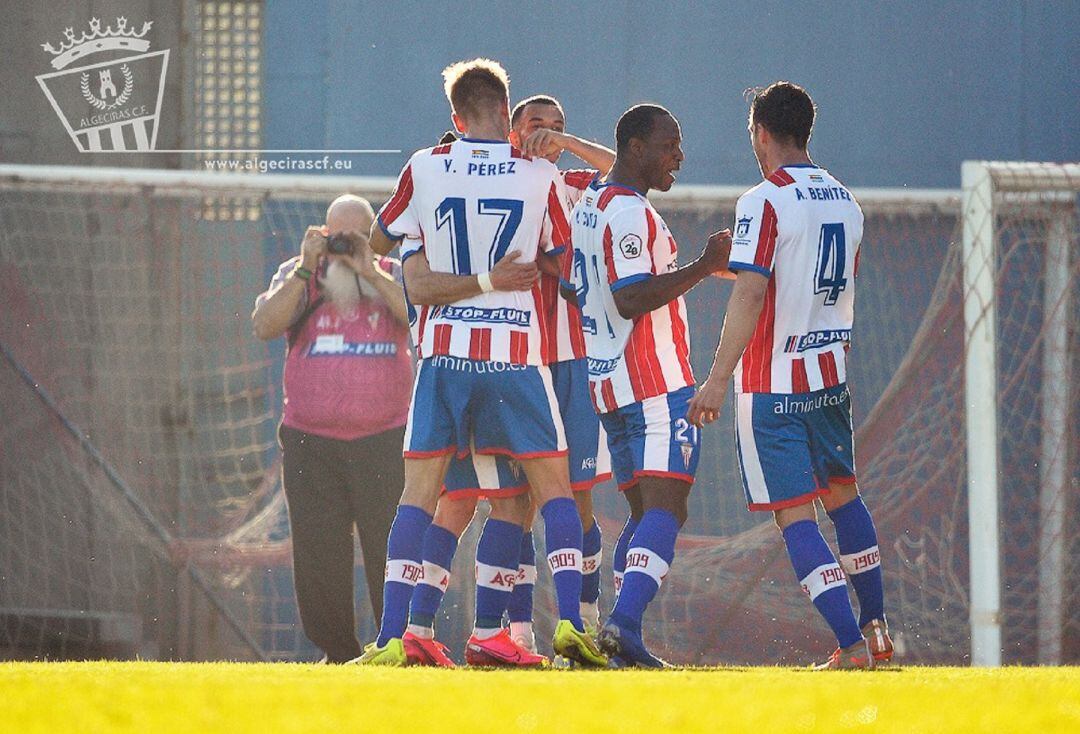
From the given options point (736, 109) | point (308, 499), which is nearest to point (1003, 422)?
point (736, 109)

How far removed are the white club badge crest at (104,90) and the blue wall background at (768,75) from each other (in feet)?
2.26

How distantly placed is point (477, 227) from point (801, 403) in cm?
103

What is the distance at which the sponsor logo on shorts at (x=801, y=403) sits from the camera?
15.3 feet

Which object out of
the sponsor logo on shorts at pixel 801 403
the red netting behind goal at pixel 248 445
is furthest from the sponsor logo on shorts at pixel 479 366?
the red netting behind goal at pixel 248 445

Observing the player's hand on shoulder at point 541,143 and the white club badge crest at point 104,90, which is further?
the white club badge crest at point 104,90

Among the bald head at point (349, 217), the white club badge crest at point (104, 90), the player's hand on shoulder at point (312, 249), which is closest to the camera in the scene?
the player's hand on shoulder at point (312, 249)

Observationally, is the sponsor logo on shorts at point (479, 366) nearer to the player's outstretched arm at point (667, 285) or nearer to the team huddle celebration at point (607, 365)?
the team huddle celebration at point (607, 365)

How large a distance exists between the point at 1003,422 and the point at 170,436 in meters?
4.19

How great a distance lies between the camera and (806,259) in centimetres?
468

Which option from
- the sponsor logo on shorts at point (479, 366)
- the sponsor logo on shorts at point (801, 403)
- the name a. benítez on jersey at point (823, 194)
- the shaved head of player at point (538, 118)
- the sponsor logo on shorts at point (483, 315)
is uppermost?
the shaved head of player at point (538, 118)

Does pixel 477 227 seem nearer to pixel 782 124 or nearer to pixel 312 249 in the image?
pixel 782 124

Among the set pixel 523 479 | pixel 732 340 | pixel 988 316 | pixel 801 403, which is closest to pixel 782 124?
pixel 732 340

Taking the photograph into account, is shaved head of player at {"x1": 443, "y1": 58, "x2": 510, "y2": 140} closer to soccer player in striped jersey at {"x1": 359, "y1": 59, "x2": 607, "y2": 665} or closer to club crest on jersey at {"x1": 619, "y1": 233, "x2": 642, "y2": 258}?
soccer player in striped jersey at {"x1": 359, "y1": 59, "x2": 607, "y2": 665}

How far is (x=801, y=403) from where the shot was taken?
4680mm
